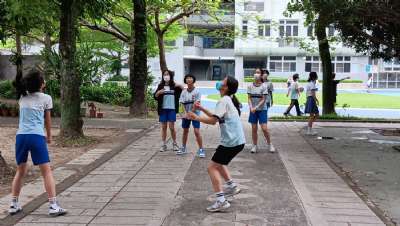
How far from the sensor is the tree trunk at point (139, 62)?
18.1 m

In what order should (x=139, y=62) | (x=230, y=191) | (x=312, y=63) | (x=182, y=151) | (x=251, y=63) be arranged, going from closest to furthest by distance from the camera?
(x=230, y=191) < (x=182, y=151) < (x=139, y=62) < (x=312, y=63) < (x=251, y=63)

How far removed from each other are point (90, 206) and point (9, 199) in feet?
3.55

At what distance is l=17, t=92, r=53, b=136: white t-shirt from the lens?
6172mm

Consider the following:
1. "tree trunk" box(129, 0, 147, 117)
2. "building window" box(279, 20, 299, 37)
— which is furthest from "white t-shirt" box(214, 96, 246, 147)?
"building window" box(279, 20, 299, 37)

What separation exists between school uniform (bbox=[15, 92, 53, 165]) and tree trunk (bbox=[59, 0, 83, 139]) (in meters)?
5.72

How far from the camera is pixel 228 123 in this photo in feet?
21.5

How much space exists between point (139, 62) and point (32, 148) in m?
12.5

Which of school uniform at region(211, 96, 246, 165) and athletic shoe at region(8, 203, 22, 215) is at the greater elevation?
school uniform at region(211, 96, 246, 165)

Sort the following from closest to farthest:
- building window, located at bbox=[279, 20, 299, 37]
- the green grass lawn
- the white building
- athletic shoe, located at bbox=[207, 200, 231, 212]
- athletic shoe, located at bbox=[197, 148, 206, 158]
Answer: athletic shoe, located at bbox=[207, 200, 231, 212] < athletic shoe, located at bbox=[197, 148, 206, 158] < the green grass lawn < building window, located at bbox=[279, 20, 299, 37] < the white building

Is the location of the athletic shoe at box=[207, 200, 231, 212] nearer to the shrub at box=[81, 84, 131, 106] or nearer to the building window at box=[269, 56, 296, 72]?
the shrub at box=[81, 84, 131, 106]

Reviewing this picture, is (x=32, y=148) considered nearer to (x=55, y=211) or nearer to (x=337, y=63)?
(x=55, y=211)

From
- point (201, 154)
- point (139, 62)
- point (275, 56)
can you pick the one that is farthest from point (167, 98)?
point (275, 56)

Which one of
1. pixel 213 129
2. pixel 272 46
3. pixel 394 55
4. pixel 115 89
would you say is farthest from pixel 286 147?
pixel 272 46

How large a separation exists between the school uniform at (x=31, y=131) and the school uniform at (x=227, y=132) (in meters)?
2.02
